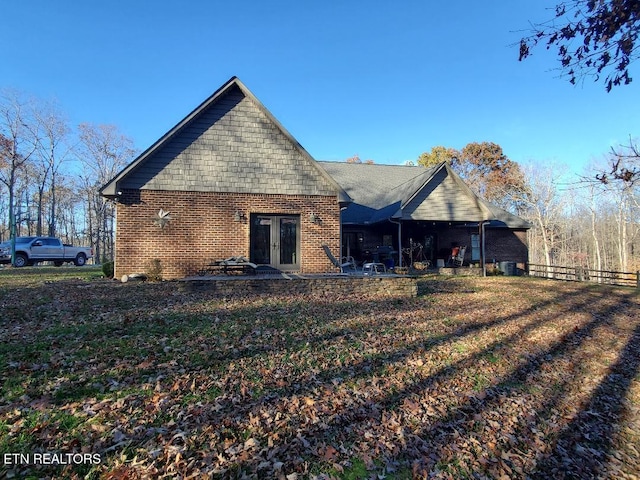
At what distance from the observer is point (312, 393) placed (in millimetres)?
4348

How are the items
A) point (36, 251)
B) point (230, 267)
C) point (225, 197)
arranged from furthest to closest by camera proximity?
point (36, 251) → point (225, 197) → point (230, 267)

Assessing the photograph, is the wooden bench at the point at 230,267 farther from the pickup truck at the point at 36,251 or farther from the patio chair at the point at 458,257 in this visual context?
the pickup truck at the point at 36,251

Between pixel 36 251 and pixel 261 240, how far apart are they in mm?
17277

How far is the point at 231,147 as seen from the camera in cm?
1203

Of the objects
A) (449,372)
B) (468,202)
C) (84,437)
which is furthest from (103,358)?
(468,202)

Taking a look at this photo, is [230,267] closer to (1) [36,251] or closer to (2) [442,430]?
(2) [442,430]

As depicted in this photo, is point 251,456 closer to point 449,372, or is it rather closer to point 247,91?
point 449,372

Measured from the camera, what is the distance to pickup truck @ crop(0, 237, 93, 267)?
20.9 m

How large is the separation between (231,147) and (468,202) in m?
12.2

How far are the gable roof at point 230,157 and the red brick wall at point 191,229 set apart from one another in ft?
1.02

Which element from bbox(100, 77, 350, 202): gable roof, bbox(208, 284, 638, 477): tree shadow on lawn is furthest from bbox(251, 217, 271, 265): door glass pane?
bbox(208, 284, 638, 477): tree shadow on lawn

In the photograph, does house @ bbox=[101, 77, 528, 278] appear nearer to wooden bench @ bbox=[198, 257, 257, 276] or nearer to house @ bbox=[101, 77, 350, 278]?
house @ bbox=[101, 77, 350, 278]

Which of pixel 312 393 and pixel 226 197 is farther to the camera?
pixel 226 197

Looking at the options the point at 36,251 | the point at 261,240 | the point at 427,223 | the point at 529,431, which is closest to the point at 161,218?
the point at 261,240
